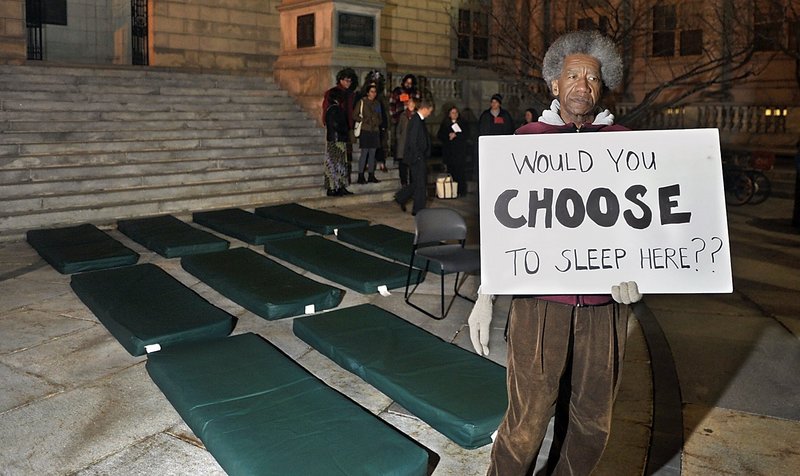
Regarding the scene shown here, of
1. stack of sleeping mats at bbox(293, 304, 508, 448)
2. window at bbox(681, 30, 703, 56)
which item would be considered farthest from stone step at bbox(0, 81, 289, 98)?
window at bbox(681, 30, 703, 56)

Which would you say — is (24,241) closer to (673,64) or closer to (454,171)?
(454,171)

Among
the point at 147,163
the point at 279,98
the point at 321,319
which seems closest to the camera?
the point at 321,319

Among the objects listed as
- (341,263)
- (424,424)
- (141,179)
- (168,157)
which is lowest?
(424,424)

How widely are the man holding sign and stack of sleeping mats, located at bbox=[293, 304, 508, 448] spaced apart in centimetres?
121

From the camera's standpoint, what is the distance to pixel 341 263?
8.19m

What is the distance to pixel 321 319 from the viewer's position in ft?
20.0

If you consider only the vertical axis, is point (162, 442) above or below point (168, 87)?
below

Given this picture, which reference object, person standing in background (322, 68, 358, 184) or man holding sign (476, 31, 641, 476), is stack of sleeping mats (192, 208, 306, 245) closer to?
person standing in background (322, 68, 358, 184)

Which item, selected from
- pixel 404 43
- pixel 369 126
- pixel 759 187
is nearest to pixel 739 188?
pixel 759 187

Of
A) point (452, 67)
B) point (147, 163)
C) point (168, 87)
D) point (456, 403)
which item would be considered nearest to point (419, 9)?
point (452, 67)

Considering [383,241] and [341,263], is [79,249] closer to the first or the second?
[341,263]

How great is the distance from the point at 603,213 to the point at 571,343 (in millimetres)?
534

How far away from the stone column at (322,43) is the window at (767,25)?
8452 millimetres

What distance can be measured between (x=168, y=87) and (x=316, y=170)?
13.5 ft
